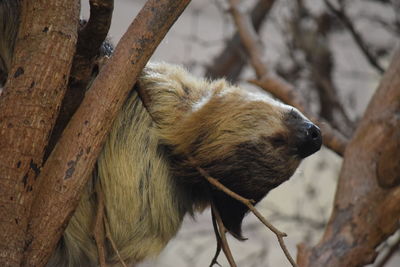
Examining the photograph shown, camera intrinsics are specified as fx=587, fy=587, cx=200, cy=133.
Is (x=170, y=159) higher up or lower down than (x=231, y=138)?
lower down

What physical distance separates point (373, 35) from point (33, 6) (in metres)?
3.70

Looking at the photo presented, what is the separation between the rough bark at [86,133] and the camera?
124 cm

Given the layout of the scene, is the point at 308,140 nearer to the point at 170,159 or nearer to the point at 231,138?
the point at 231,138

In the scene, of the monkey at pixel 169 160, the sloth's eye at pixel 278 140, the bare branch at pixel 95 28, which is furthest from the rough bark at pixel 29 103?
the sloth's eye at pixel 278 140

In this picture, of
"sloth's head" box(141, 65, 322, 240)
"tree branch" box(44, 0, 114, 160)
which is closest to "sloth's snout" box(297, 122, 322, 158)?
"sloth's head" box(141, 65, 322, 240)

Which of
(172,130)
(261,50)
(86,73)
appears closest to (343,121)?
(261,50)

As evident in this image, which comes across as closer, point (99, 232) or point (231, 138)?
point (99, 232)

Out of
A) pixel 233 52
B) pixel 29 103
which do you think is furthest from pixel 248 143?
pixel 233 52

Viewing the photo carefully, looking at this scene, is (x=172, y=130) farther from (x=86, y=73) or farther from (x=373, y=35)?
(x=373, y=35)

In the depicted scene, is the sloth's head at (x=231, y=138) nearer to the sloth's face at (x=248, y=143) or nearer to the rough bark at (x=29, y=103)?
the sloth's face at (x=248, y=143)

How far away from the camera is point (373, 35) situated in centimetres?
451

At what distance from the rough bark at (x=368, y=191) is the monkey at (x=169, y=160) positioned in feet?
1.50

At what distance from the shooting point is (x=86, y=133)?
4.18ft

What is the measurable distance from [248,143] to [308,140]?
16 centimetres
